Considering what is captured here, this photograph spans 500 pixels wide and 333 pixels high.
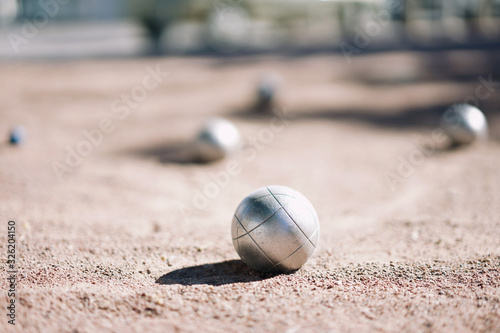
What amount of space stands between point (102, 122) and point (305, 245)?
8533mm

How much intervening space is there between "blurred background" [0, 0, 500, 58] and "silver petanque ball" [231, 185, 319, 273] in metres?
16.8

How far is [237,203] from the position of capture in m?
7.59

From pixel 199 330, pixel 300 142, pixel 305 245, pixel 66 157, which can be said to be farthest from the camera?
→ pixel 300 142

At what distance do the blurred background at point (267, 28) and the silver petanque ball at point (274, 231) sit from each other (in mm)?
16841

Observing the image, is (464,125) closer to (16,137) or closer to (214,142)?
(214,142)

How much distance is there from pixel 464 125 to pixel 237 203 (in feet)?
16.7

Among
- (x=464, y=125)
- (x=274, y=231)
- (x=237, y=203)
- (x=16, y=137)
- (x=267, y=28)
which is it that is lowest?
(x=267, y=28)

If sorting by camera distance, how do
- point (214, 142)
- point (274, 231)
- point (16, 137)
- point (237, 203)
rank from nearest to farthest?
point (274, 231)
point (237, 203)
point (214, 142)
point (16, 137)

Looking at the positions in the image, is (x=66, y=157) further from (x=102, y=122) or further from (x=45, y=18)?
(x=45, y=18)

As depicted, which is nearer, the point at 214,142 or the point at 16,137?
the point at 214,142

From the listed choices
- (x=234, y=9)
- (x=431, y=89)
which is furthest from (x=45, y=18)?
(x=431, y=89)

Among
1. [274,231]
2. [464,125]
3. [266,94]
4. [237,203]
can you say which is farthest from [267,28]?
[274,231]

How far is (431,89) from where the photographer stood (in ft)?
47.9

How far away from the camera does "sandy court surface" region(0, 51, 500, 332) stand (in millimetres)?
4172
